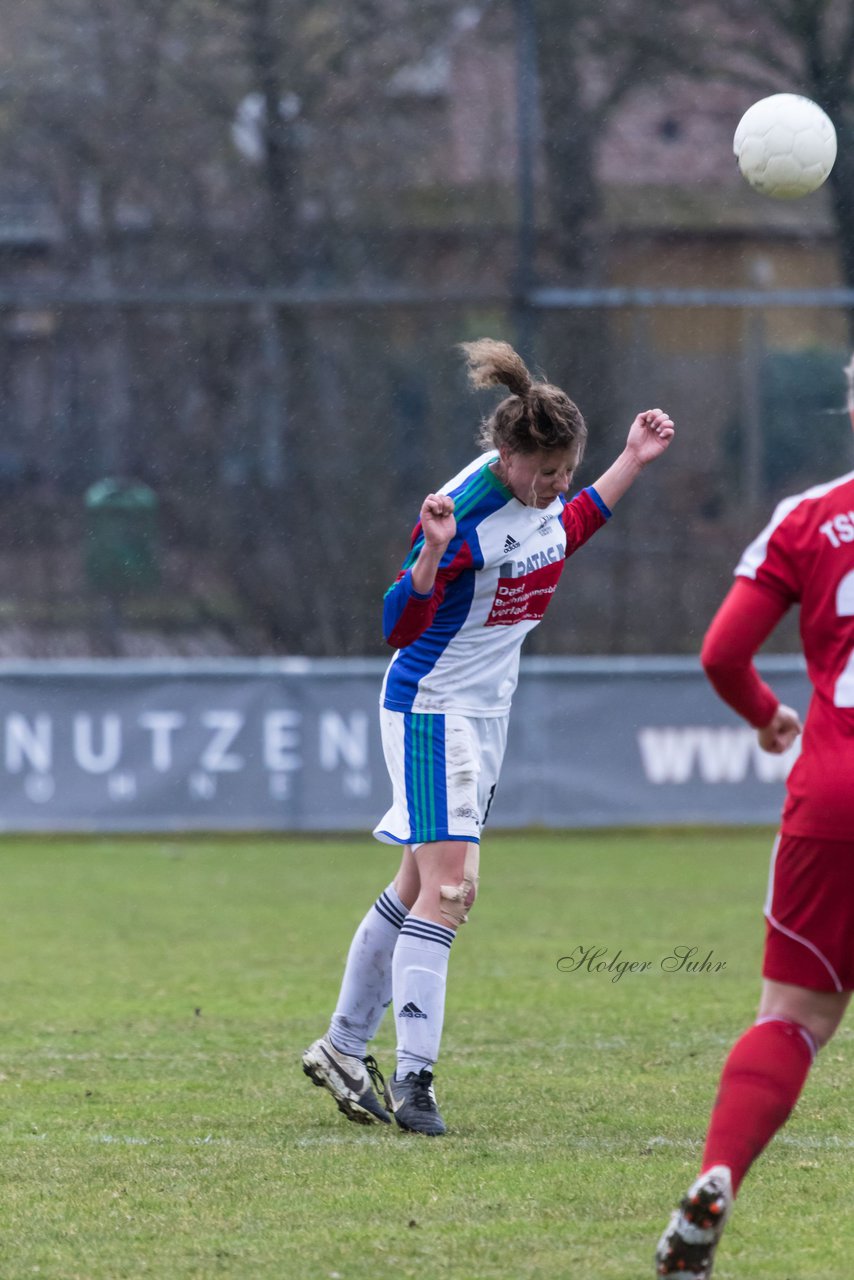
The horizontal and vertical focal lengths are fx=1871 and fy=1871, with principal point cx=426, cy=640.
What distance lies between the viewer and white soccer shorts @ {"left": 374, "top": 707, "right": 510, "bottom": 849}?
16.0 feet

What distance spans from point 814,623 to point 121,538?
11176mm

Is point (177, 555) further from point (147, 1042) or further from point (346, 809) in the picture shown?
point (147, 1042)

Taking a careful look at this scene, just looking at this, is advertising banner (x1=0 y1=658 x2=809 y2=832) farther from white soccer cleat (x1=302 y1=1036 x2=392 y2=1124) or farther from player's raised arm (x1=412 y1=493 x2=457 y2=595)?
player's raised arm (x1=412 y1=493 x2=457 y2=595)

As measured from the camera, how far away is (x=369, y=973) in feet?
16.7

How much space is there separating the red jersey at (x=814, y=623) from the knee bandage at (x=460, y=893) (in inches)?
62.7

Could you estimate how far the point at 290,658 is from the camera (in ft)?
45.9

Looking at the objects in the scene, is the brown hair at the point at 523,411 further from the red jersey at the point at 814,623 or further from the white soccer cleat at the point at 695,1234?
the white soccer cleat at the point at 695,1234

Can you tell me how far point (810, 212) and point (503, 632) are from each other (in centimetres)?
1040

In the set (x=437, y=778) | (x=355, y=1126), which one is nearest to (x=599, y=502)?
(x=437, y=778)

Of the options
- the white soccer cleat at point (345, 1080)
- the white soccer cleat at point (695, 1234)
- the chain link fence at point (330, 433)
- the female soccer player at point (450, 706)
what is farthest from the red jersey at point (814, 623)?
the chain link fence at point (330, 433)

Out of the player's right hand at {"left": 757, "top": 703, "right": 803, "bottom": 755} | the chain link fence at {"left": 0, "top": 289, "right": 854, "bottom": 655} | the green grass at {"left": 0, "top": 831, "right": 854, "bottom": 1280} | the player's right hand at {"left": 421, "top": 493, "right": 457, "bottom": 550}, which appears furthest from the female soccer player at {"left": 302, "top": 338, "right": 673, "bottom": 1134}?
the chain link fence at {"left": 0, "top": 289, "right": 854, "bottom": 655}

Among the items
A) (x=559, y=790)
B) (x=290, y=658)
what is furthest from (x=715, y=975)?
(x=290, y=658)

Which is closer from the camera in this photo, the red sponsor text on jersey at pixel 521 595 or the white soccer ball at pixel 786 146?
the red sponsor text on jersey at pixel 521 595

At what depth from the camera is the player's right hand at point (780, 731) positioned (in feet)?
11.4
